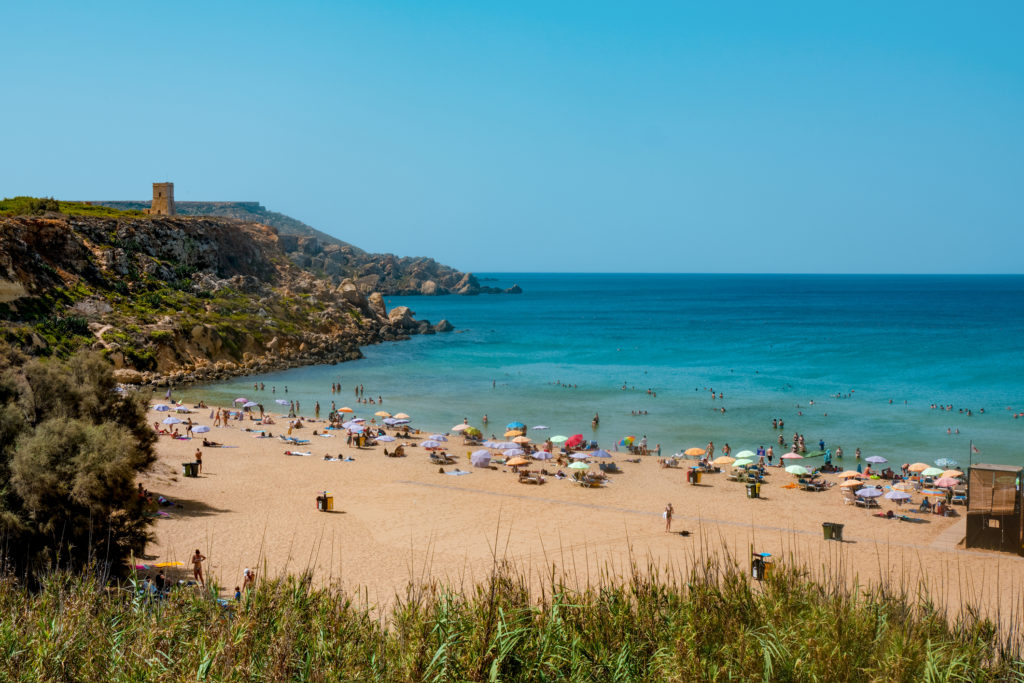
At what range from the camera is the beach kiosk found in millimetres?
19062

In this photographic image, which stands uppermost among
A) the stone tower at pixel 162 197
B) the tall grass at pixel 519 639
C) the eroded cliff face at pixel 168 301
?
the stone tower at pixel 162 197

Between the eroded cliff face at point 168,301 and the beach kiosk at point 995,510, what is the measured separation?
136 feet

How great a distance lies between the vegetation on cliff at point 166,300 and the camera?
46469 mm

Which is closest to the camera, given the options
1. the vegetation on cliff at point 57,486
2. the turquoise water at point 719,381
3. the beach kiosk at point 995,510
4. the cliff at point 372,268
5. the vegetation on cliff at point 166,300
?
the vegetation on cliff at point 57,486

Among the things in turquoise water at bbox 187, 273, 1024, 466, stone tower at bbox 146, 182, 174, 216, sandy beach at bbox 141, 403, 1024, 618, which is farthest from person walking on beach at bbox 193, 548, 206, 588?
stone tower at bbox 146, 182, 174, 216

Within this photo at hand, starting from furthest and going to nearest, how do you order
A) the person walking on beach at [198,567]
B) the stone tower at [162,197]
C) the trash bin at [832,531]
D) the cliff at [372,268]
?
the cliff at [372,268] → the stone tower at [162,197] → the trash bin at [832,531] → the person walking on beach at [198,567]

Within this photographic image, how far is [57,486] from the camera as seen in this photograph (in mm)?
13773

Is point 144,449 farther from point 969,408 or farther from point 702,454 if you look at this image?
point 969,408

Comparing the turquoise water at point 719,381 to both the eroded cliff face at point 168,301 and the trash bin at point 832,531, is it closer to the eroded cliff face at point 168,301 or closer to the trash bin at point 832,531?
the eroded cliff face at point 168,301

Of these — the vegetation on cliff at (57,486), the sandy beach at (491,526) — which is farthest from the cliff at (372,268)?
the vegetation on cliff at (57,486)

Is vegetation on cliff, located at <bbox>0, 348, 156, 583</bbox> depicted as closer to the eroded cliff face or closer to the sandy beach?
the sandy beach

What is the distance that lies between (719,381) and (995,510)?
34.5 meters

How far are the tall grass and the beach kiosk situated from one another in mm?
11635

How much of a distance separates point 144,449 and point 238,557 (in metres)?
4.91
